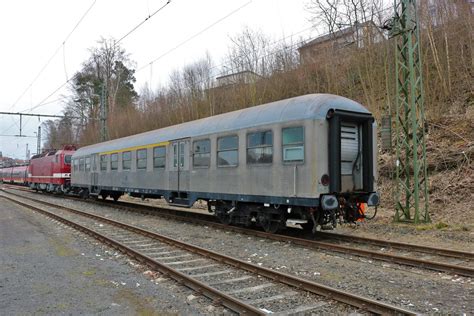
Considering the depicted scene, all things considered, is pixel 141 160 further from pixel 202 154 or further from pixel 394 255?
pixel 394 255

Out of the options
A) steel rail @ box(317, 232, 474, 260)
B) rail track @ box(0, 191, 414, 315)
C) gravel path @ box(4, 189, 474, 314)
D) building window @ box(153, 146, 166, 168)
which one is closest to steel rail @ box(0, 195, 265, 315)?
rail track @ box(0, 191, 414, 315)

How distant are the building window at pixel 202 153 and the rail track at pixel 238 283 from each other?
10.7 feet

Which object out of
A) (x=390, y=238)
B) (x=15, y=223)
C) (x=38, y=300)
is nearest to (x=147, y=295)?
(x=38, y=300)

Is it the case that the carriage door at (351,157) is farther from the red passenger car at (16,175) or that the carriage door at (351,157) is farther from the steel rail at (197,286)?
the red passenger car at (16,175)

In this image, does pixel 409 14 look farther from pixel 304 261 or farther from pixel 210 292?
pixel 210 292

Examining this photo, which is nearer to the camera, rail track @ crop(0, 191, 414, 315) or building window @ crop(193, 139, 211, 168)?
rail track @ crop(0, 191, 414, 315)

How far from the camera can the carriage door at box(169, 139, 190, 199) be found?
1361 centimetres

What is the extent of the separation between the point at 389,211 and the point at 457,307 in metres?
10.1

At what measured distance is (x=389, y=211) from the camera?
14.8 metres

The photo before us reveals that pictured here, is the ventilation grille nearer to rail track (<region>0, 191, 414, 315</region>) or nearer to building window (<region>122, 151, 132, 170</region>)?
rail track (<region>0, 191, 414, 315</region>)

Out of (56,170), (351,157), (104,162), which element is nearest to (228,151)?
(351,157)

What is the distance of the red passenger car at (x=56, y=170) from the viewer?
2875cm

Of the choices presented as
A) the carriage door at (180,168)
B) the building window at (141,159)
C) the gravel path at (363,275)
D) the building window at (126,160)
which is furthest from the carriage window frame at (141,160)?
the gravel path at (363,275)

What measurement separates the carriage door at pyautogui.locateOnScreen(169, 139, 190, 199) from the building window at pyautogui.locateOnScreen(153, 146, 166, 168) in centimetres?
75
